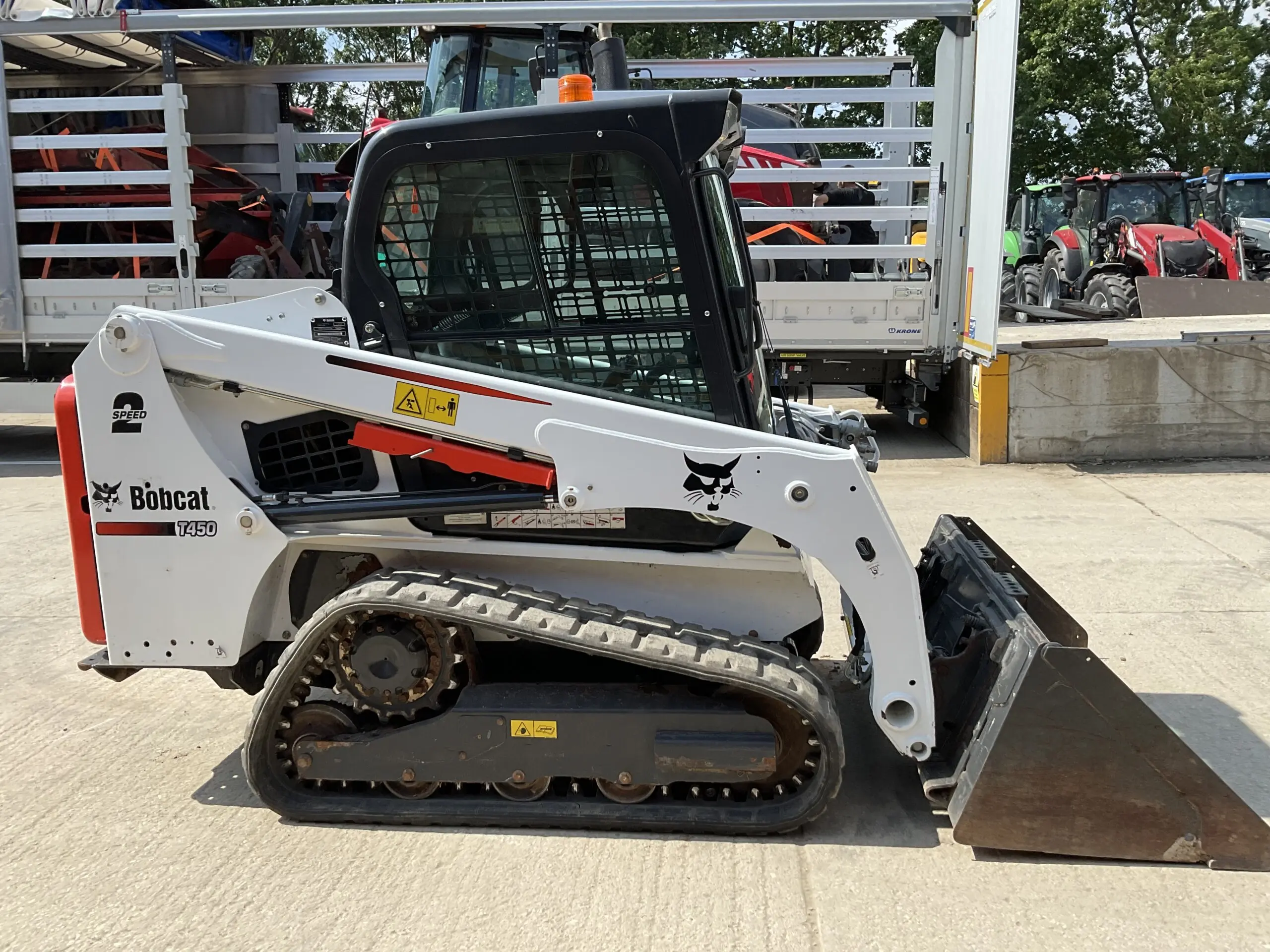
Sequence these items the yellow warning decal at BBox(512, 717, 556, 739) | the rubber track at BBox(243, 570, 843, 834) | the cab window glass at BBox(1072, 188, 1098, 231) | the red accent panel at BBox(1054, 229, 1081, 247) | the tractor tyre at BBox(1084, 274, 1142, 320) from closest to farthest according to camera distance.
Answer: the rubber track at BBox(243, 570, 843, 834), the yellow warning decal at BBox(512, 717, 556, 739), the tractor tyre at BBox(1084, 274, 1142, 320), the red accent panel at BBox(1054, 229, 1081, 247), the cab window glass at BBox(1072, 188, 1098, 231)

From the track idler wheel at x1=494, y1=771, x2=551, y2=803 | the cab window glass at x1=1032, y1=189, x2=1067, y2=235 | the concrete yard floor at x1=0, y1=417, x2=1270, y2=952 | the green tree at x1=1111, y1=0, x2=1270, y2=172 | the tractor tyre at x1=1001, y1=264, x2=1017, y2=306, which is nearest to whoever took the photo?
the concrete yard floor at x1=0, y1=417, x2=1270, y2=952

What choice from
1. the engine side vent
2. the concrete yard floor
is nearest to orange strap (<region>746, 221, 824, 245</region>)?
the concrete yard floor

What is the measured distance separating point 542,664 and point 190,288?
6.98 m

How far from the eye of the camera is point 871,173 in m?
8.71

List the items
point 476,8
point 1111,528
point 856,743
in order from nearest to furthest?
point 856,743 → point 1111,528 → point 476,8

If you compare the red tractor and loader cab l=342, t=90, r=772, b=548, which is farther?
the red tractor

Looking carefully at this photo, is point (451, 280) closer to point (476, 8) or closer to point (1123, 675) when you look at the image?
point (1123, 675)

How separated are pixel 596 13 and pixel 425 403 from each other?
6526 millimetres

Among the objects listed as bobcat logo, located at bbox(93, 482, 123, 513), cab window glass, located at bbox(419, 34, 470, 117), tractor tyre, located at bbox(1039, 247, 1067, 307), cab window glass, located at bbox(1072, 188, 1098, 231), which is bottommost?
bobcat logo, located at bbox(93, 482, 123, 513)

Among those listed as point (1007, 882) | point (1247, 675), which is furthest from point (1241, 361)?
point (1007, 882)

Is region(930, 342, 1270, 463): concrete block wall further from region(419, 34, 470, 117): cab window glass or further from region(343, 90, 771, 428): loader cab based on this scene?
region(343, 90, 771, 428): loader cab

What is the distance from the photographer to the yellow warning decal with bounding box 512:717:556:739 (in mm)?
3148

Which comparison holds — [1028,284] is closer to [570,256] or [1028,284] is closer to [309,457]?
[570,256]

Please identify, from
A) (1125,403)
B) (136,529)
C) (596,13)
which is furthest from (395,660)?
(1125,403)
